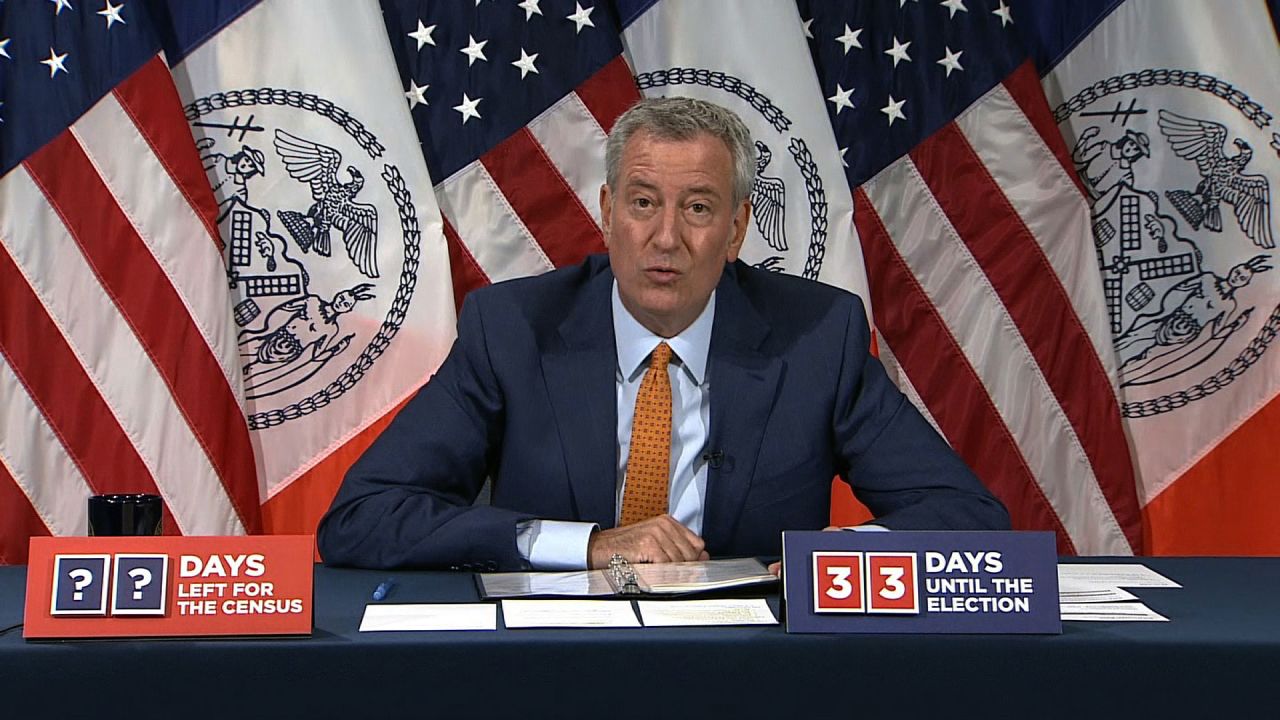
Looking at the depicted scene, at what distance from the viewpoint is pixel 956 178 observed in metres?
3.92

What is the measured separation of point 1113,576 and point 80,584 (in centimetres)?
151

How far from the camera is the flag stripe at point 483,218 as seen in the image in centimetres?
372

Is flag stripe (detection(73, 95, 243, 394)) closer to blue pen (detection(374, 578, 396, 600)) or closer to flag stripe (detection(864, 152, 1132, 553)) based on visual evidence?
blue pen (detection(374, 578, 396, 600))

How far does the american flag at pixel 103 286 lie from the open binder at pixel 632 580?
1750 millimetres

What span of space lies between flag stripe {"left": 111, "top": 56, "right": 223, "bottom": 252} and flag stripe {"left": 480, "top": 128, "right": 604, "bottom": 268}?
0.79 meters

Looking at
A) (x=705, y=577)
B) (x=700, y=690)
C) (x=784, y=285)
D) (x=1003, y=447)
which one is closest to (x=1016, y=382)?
(x=1003, y=447)

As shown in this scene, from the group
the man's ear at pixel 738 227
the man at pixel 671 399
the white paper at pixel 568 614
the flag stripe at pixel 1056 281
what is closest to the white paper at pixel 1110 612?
the white paper at pixel 568 614

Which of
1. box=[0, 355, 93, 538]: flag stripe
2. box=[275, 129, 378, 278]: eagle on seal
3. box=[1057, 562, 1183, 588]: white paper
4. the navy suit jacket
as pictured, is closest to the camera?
box=[1057, 562, 1183, 588]: white paper

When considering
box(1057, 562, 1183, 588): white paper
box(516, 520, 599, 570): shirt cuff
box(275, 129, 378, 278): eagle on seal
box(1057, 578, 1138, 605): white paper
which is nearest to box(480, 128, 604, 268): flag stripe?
box(275, 129, 378, 278): eagle on seal

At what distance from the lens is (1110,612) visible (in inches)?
67.4

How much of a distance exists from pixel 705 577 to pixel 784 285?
108 centimetres

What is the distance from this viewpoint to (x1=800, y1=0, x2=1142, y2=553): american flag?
12.7 feet

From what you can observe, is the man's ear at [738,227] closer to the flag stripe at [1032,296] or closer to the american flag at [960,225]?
the american flag at [960,225]

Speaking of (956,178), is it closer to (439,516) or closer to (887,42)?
(887,42)
